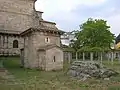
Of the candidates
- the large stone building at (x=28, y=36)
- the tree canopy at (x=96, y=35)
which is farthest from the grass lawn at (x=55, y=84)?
the tree canopy at (x=96, y=35)

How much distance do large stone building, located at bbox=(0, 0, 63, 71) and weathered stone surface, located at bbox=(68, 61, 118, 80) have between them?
6142mm

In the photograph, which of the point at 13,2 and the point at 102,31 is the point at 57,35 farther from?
the point at 102,31

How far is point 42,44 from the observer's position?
102 feet

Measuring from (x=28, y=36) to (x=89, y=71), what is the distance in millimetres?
12442

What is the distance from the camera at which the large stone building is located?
2998cm

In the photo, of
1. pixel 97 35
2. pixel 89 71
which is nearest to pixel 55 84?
pixel 89 71

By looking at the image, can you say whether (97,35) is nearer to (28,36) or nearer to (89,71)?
(28,36)

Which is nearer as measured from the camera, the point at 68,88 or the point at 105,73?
the point at 68,88

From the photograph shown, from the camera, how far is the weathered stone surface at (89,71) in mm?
21812

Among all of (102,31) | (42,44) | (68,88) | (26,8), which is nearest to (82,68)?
(68,88)

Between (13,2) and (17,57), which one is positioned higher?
(13,2)

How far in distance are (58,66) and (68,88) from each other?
46.5 ft

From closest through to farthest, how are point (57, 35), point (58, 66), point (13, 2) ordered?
point (58, 66) → point (57, 35) → point (13, 2)

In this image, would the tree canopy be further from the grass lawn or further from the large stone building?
the grass lawn
